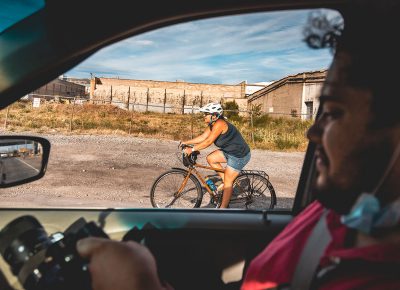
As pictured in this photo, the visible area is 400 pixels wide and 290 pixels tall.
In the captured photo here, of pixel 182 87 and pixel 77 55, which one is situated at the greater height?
pixel 182 87

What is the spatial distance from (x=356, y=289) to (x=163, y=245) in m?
1.16

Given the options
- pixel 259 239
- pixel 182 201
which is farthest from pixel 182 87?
pixel 259 239

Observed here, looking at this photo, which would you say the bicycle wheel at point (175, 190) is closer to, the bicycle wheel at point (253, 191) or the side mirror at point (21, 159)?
the bicycle wheel at point (253, 191)

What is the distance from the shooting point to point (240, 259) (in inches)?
82.2

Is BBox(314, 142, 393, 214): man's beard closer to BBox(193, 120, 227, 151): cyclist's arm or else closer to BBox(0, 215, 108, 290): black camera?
BBox(0, 215, 108, 290): black camera

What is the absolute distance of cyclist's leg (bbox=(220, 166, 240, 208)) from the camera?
697cm

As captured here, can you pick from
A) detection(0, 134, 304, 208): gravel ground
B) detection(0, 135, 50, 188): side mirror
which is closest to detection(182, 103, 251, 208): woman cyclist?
detection(0, 134, 304, 208): gravel ground

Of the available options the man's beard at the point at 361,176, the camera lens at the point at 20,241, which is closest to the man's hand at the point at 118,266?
the camera lens at the point at 20,241

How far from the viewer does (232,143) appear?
705 centimetres

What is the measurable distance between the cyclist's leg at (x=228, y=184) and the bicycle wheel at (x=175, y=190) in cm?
38

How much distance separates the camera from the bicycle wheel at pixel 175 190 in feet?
22.8

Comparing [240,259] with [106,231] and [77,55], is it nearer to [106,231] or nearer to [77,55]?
[106,231]

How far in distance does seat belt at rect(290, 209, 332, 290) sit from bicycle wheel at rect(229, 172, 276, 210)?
5.83 m

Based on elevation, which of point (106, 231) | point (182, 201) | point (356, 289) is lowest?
point (182, 201)
